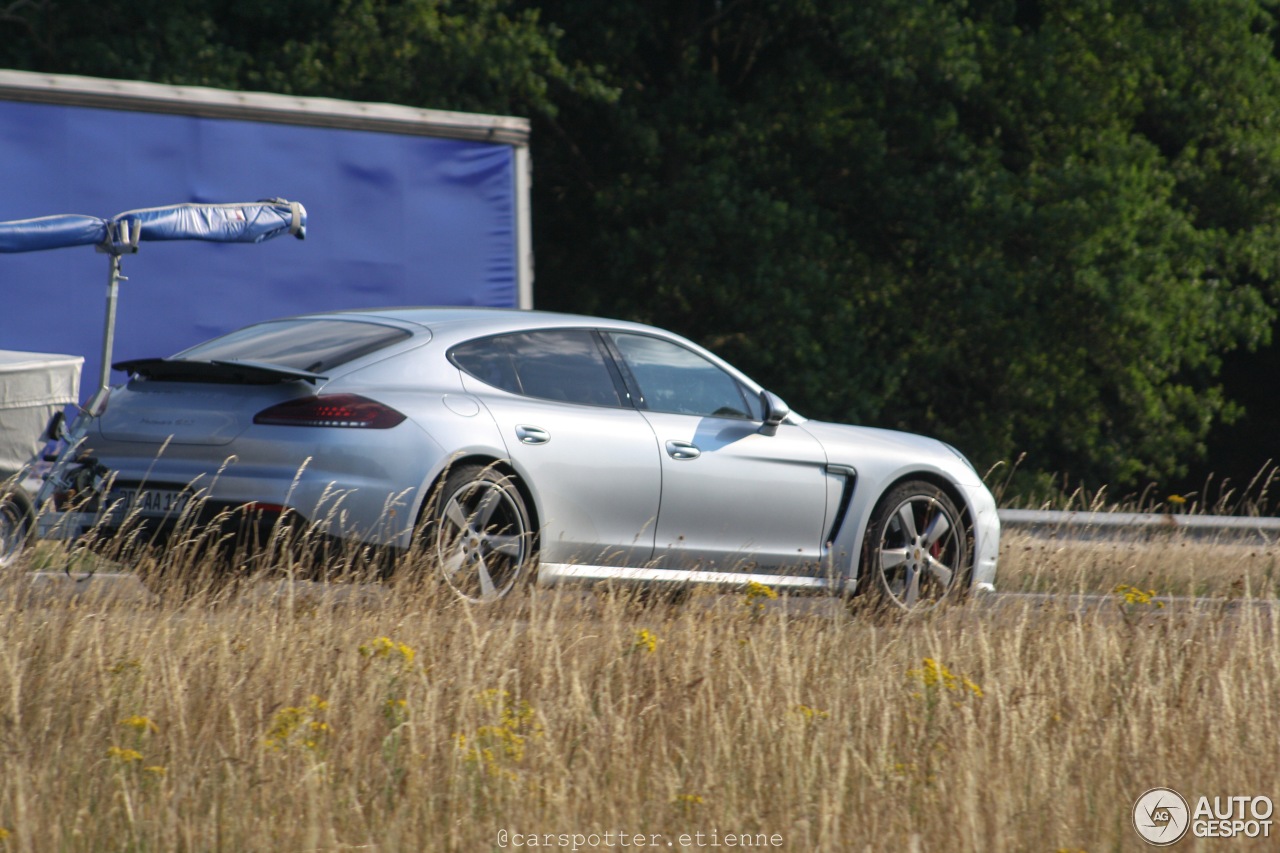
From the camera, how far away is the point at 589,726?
4895 millimetres

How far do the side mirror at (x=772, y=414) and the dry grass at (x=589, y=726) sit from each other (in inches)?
55.5

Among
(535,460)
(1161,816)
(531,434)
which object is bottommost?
(1161,816)

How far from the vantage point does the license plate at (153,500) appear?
6652mm

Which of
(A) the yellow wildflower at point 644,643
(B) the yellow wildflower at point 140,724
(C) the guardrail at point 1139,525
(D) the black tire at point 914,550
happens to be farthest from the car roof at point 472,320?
(C) the guardrail at point 1139,525

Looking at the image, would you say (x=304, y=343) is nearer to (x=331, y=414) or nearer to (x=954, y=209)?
(x=331, y=414)

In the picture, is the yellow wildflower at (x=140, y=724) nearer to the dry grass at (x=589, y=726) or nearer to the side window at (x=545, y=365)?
the dry grass at (x=589, y=726)

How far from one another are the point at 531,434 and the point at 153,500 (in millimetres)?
1573

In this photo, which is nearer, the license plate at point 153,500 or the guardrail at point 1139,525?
the license plate at point 153,500

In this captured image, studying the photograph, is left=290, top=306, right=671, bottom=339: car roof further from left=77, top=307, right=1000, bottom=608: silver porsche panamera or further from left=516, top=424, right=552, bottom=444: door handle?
left=516, top=424, right=552, bottom=444: door handle

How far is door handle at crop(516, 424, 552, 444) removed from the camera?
7055mm

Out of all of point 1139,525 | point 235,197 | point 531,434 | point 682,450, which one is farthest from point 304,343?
point 1139,525

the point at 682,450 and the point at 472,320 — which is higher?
the point at 472,320

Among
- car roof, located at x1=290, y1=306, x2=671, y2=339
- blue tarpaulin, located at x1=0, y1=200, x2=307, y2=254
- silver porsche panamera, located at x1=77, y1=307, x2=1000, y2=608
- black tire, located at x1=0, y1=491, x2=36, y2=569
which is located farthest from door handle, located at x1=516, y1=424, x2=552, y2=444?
blue tarpaulin, located at x1=0, y1=200, x2=307, y2=254

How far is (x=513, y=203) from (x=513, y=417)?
19.1ft
